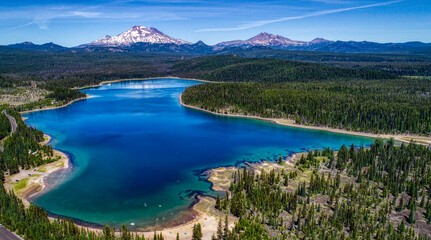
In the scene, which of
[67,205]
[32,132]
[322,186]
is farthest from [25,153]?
[322,186]

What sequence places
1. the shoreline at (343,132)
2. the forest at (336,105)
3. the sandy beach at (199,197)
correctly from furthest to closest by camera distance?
the forest at (336,105) → the shoreline at (343,132) → the sandy beach at (199,197)

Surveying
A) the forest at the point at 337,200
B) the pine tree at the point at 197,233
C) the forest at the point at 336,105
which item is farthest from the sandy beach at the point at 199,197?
the forest at the point at 336,105

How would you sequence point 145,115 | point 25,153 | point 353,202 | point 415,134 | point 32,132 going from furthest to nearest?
point 145,115, point 415,134, point 32,132, point 25,153, point 353,202

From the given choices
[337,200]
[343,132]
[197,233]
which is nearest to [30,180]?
[197,233]

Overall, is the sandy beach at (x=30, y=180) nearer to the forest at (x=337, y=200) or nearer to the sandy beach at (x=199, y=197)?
the sandy beach at (x=199, y=197)

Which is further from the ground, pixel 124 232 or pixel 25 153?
pixel 25 153

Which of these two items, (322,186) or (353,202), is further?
(322,186)

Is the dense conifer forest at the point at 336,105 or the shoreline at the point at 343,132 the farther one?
the dense conifer forest at the point at 336,105

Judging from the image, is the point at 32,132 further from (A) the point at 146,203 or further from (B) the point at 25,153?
(A) the point at 146,203
